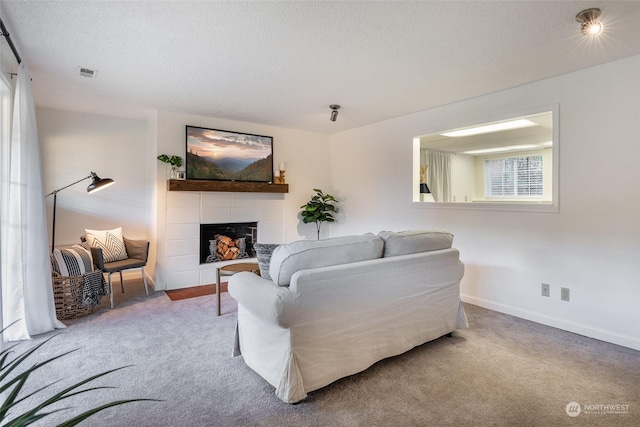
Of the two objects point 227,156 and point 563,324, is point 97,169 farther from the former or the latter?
point 563,324

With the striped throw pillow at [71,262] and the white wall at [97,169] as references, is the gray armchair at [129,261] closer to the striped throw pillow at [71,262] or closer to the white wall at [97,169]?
the striped throw pillow at [71,262]

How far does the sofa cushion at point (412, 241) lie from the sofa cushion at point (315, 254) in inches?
6.2

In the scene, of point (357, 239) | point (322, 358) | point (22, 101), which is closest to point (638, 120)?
point (357, 239)

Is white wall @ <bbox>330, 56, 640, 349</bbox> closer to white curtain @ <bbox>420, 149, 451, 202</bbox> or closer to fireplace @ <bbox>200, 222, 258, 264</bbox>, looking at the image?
white curtain @ <bbox>420, 149, 451, 202</bbox>

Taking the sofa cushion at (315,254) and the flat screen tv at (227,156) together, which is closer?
the sofa cushion at (315,254)

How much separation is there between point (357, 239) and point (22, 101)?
283cm

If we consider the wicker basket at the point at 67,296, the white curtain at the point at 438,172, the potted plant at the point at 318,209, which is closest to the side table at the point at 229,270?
the wicker basket at the point at 67,296

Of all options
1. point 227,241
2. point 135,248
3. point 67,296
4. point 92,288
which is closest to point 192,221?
point 227,241

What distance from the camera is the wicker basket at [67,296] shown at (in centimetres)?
338

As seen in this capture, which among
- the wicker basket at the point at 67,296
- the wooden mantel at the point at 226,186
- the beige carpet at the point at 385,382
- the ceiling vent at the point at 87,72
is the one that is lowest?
the beige carpet at the point at 385,382

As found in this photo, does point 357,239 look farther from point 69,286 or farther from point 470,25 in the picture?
point 69,286

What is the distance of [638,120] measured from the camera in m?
2.80

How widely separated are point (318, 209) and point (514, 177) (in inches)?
170

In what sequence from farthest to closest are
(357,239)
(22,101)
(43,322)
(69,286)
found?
(69,286) → (43,322) → (22,101) → (357,239)
